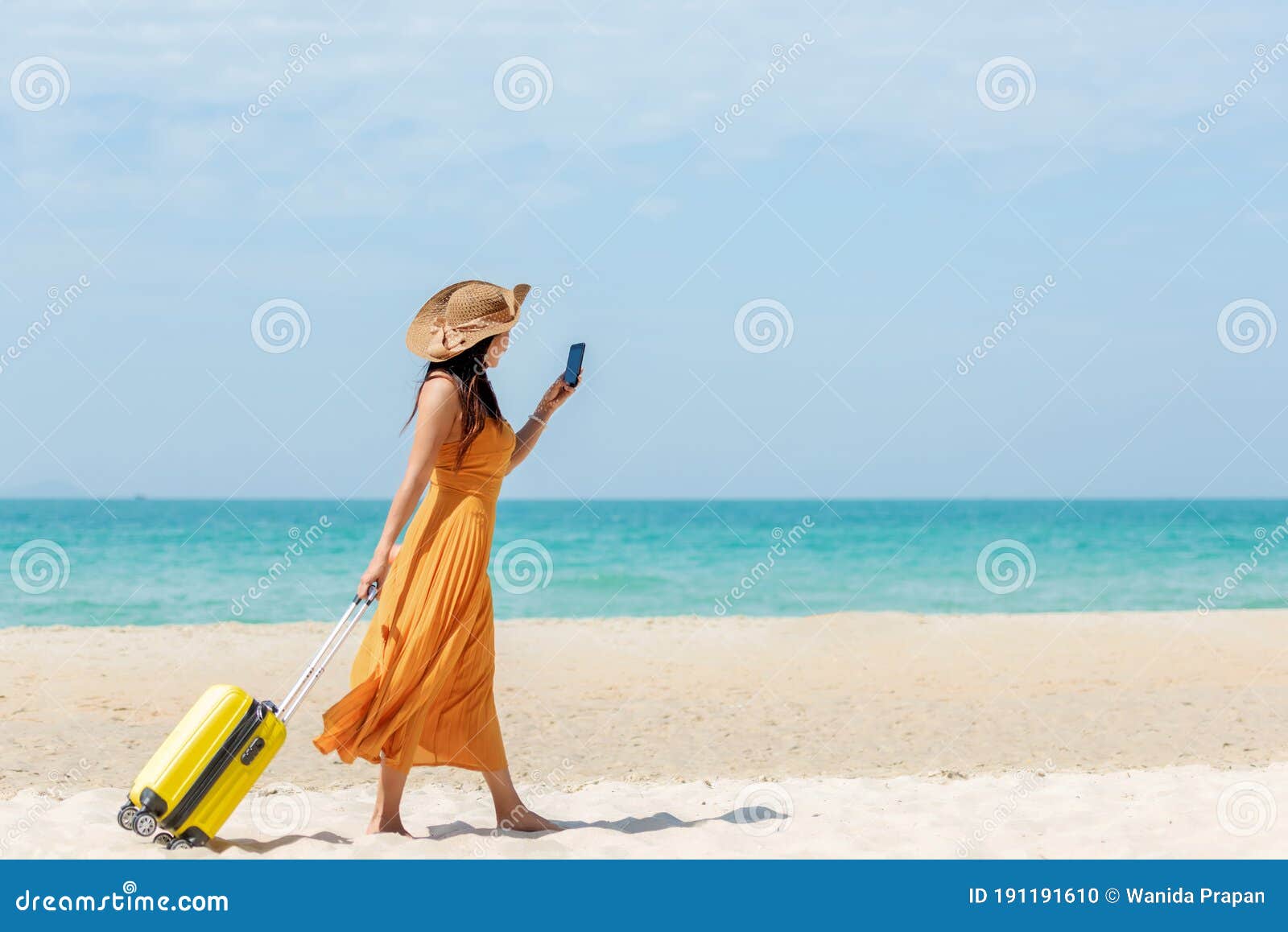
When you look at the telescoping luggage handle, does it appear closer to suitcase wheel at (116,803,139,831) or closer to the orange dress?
the orange dress

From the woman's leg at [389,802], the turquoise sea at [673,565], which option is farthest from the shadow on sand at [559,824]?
the turquoise sea at [673,565]

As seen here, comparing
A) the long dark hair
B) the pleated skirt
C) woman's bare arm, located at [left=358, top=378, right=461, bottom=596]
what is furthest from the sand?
the long dark hair

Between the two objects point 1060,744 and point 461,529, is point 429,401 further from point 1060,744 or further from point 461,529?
point 1060,744

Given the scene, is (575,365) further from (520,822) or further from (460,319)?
(520,822)

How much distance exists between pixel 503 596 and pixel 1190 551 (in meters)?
23.5

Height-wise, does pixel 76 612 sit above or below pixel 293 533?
below

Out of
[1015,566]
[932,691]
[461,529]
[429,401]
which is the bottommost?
[461,529]

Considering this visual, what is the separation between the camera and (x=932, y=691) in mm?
10281

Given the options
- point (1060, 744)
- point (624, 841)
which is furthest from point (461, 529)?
point (1060, 744)

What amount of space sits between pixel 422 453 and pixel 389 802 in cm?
136

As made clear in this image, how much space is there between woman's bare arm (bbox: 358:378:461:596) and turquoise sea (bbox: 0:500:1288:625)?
7.97m

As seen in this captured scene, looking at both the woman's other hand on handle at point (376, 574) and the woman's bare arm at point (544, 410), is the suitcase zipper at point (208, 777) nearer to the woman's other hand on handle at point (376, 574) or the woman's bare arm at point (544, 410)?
the woman's other hand on handle at point (376, 574)

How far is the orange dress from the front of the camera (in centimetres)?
461

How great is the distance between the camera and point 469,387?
4.64 meters
